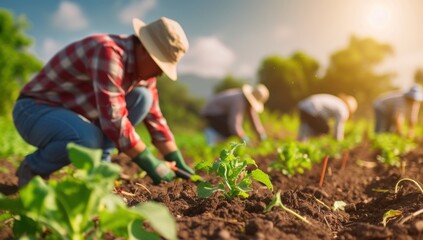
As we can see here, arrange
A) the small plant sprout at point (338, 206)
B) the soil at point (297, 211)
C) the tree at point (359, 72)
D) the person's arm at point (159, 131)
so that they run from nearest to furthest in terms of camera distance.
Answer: the soil at point (297, 211), the small plant sprout at point (338, 206), the person's arm at point (159, 131), the tree at point (359, 72)

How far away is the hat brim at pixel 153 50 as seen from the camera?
9.65ft

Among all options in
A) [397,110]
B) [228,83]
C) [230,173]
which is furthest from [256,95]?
[228,83]

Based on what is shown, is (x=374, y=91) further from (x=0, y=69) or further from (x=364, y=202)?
(x=364, y=202)

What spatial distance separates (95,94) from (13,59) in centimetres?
2349

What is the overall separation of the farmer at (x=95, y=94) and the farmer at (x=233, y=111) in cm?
480

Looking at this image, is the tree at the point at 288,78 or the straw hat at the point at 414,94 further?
the tree at the point at 288,78

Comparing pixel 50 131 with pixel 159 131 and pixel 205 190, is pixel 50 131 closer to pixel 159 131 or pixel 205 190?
pixel 159 131

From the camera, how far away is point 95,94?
2.97m

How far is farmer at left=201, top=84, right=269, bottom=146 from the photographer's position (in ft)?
26.4

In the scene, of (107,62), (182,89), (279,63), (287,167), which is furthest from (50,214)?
(182,89)

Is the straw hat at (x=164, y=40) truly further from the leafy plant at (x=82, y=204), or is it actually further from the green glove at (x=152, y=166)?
the leafy plant at (x=82, y=204)

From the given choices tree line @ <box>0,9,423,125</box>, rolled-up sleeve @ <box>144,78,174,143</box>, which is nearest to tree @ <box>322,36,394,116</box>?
tree line @ <box>0,9,423,125</box>

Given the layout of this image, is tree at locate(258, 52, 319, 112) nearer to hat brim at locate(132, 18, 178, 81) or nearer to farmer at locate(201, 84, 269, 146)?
farmer at locate(201, 84, 269, 146)

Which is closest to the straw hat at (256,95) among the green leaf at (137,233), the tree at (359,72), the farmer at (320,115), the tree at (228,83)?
the farmer at (320,115)
